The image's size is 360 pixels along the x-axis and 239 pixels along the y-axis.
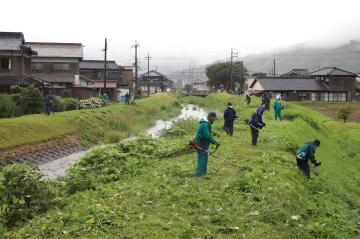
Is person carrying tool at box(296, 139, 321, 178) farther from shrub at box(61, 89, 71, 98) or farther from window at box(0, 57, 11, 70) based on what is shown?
shrub at box(61, 89, 71, 98)

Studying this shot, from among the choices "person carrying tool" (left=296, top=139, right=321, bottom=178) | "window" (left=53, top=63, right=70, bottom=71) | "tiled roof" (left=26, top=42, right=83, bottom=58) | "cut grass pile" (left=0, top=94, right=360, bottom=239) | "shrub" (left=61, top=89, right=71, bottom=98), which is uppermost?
"tiled roof" (left=26, top=42, right=83, bottom=58)

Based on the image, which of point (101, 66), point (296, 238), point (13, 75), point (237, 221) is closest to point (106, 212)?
point (237, 221)

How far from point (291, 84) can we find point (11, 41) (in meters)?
56.6

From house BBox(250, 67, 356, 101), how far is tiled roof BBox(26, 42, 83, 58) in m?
37.6

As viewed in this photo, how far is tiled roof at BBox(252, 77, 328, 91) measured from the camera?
85250mm

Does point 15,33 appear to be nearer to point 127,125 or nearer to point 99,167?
point 127,125

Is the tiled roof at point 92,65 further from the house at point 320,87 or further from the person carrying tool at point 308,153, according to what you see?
the person carrying tool at point 308,153

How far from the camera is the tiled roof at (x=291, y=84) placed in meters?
85.2

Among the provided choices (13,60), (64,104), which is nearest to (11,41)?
(13,60)

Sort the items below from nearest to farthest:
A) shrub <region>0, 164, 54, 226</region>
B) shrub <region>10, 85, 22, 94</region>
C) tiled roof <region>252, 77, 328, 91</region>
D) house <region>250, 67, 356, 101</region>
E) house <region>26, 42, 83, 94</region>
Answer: shrub <region>0, 164, 54, 226</region>, shrub <region>10, 85, 22, 94</region>, house <region>26, 42, 83, 94</region>, house <region>250, 67, 356, 101</region>, tiled roof <region>252, 77, 328, 91</region>

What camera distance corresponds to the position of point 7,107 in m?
31.5

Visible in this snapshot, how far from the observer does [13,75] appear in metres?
44.8

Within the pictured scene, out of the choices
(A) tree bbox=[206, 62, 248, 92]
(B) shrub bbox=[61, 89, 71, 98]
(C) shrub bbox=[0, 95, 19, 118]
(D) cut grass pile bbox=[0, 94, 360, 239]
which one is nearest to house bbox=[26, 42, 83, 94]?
(B) shrub bbox=[61, 89, 71, 98]

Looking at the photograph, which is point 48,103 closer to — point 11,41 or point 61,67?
point 11,41
